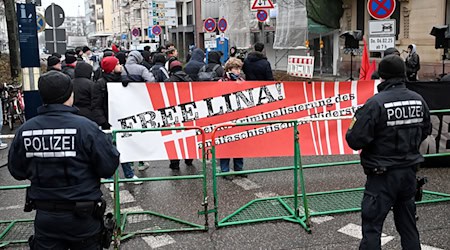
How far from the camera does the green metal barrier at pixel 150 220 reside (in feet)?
17.1

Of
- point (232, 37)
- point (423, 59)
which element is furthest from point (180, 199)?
point (232, 37)

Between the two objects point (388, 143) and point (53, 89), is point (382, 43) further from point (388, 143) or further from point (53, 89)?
point (53, 89)

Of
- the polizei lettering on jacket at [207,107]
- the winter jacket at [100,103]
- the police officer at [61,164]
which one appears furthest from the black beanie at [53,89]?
the winter jacket at [100,103]

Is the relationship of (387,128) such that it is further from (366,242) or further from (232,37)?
(232,37)

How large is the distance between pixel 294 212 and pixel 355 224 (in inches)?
26.8

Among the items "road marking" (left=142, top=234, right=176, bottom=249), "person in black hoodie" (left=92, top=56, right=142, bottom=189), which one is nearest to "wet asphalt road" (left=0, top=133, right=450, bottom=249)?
"road marking" (left=142, top=234, right=176, bottom=249)

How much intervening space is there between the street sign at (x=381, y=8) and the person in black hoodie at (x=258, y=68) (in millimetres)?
2677

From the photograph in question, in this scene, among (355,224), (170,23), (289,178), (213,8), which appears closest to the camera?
(355,224)

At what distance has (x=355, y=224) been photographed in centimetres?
552

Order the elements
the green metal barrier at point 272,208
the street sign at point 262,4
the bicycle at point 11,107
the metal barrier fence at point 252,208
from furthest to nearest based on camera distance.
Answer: the street sign at point 262,4 < the bicycle at point 11,107 < the green metal barrier at point 272,208 < the metal barrier fence at point 252,208

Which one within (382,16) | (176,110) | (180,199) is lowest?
(180,199)

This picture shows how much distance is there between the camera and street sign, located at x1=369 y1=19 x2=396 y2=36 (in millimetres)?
9773

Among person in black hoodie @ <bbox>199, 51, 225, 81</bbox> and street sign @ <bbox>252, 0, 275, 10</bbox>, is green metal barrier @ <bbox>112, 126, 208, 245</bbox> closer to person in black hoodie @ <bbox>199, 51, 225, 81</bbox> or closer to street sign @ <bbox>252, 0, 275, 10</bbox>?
person in black hoodie @ <bbox>199, 51, 225, 81</bbox>

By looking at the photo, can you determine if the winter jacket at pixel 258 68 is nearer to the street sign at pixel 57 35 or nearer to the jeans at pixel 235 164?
the jeans at pixel 235 164
